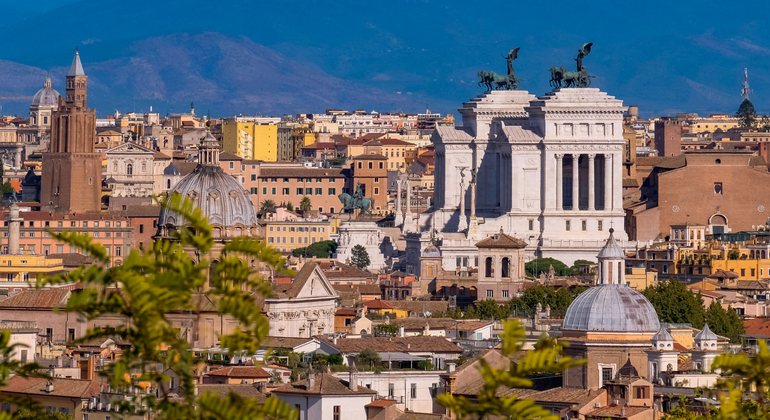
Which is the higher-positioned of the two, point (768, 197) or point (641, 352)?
point (768, 197)

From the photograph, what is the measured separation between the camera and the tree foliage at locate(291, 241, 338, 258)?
111 metres

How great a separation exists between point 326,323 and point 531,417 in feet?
175

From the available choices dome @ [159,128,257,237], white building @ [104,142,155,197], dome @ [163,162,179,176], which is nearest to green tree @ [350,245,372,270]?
dome @ [159,128,257,237]

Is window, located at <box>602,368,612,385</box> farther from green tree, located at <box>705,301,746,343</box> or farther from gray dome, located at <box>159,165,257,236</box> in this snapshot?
gray dome, located at <box>159,165,257,236</box>

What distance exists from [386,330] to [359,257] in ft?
137

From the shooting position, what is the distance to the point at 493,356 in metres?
46.6

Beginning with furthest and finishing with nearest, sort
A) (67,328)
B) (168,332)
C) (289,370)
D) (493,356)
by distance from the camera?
(67,328) < (289,370) < (493,356) < (168,332)

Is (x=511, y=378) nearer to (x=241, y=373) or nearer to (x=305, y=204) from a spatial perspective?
(x=241, y=373)

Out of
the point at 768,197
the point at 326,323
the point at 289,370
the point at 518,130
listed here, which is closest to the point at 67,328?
the point at 326,323

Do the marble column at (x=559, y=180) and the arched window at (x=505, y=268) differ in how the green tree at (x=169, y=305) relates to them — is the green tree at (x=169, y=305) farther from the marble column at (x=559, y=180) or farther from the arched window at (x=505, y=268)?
the marble column at (x=559, y=180)

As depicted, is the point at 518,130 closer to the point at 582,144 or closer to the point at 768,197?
the point at 582,144

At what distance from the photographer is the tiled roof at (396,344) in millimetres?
53969

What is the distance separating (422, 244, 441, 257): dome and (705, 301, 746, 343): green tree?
22.0 meters

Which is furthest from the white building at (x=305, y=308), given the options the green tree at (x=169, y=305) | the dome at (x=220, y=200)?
the green tree at (x=169, y=305)
